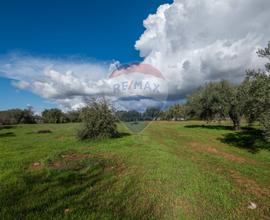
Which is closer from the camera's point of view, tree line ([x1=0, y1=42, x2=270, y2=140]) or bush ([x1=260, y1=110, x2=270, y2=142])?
bush ([x1=260, y1=110, x2=270, y2=142])

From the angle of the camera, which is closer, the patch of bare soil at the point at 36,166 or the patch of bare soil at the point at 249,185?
the patch of bare soil at the point at 249,185

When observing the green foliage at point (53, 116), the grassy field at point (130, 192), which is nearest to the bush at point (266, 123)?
the grassy field at point (130, 192)

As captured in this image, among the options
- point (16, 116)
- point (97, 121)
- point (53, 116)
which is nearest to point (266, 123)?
point (97, 121)

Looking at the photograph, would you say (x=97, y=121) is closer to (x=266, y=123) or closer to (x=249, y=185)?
(x=249, y=185)

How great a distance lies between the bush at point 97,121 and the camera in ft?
47.8

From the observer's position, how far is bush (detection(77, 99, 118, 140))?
14570 mm

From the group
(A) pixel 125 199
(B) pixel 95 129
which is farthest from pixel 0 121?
(A) pixel 125 199

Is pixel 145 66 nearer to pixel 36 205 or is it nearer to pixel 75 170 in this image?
pixel 75 170

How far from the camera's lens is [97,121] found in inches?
575

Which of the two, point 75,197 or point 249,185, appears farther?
point 249,185

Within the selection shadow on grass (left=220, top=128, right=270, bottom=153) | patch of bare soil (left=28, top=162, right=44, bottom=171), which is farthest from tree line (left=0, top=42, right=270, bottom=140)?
patch of bare soil (left=28, top=162, right=44, bottom=171)

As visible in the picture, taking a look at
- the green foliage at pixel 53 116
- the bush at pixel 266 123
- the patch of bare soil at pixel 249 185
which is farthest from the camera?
the green foliage at pixel 53 116

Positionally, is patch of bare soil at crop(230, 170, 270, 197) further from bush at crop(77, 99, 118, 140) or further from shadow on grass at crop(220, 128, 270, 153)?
bush at crop(77, 99, 118, 140)

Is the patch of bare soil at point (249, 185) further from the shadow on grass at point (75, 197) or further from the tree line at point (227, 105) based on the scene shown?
the tree line at point (227, 105)
